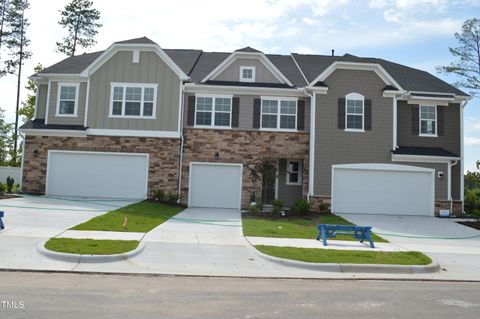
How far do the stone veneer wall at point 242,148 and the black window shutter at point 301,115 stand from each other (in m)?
0.56

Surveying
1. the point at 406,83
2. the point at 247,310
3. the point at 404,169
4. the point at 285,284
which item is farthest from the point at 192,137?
the point at 247,310

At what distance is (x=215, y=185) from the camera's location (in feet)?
65.8

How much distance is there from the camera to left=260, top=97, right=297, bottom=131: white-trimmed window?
20203 mm

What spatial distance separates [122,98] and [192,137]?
3.96 meters

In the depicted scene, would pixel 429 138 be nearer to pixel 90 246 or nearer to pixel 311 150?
pixel 311 150

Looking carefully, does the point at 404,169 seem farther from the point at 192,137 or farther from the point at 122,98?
the point at 122,98

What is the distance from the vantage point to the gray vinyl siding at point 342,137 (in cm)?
1931

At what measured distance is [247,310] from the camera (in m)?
5.79

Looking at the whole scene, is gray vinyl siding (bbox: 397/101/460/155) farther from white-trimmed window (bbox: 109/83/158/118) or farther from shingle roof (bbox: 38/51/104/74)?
shingle roof (bbox: 38/51/104/74)

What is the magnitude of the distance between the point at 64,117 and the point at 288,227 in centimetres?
1285

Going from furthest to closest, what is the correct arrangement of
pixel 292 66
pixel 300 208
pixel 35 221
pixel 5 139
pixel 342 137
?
pixel 5 139
pixel 292 66
pixel 342 137
pixel 300 208
pixel 35 221

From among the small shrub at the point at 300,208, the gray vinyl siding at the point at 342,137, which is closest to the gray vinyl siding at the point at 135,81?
the small shrub at the point at 300,208

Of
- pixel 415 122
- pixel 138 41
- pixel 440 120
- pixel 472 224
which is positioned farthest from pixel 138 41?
pixel 472 224

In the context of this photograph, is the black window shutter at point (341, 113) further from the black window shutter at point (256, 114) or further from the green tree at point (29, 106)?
the green tree at point (29, 106)
